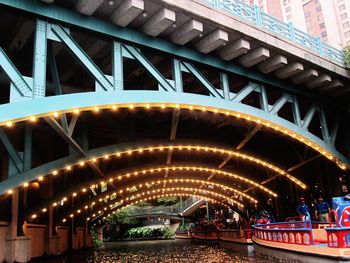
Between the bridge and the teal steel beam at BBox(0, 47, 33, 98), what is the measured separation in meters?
0.02

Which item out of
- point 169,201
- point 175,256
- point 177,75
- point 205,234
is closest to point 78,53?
point 177,75

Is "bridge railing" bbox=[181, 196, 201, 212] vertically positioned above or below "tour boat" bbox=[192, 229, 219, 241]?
above

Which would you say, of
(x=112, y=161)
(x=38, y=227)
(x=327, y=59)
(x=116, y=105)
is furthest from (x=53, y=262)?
(x=327, y=59)

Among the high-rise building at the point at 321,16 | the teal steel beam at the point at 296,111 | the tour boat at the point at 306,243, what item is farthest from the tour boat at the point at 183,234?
the high-rise building at the point at 321,16

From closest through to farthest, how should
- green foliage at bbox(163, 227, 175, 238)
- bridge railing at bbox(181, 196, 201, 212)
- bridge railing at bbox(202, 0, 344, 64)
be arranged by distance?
bridge railing at bbox(202, 0, 344, 64) < bridge railing at bbox(181, 196, 201, 212) < green foliage at bbox(163, 227, 175, 238)

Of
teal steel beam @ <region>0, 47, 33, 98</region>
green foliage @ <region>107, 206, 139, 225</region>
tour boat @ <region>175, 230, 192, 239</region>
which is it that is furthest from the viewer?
green foliage @ <region>107, 206, 139, 225</region>

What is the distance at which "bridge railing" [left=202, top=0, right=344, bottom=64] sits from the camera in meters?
13.2

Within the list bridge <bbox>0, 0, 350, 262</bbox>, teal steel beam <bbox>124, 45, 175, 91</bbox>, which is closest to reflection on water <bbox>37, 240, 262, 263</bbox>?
bridge <bbox>0, 0, 350, 262</bbox>

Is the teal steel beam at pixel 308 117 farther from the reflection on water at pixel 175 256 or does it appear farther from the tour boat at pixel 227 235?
the tour boat at pixel 227 235

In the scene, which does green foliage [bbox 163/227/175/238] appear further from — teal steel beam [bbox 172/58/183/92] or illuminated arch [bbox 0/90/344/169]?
teal steel beam [bbox 172/58/183/92]

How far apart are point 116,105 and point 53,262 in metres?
13.9

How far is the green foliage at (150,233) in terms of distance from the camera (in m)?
68.7

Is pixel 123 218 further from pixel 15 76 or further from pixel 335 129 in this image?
pixel 15 76

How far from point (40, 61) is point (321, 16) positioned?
3713 inches
